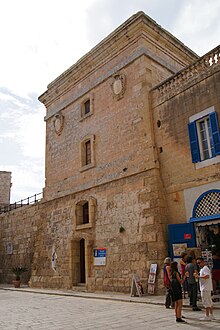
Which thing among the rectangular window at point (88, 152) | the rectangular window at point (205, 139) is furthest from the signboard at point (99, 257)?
the rectangular window at point (205, 139)

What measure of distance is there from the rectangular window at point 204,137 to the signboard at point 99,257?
510 centimetres

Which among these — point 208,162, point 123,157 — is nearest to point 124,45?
point 123,157

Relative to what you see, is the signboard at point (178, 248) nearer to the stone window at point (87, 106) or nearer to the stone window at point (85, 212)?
the stone window at point (85, 212)

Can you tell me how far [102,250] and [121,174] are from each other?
9.98ft

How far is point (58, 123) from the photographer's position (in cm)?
1694

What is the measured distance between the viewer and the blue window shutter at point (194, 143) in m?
10.1

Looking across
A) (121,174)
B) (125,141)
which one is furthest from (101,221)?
(125,141)

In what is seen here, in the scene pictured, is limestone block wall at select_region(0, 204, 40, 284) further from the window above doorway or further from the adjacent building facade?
the window above doorway

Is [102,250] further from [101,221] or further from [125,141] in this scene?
[125,141]

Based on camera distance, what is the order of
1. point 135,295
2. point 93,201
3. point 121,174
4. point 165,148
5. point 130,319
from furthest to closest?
point 93,201
point 121,174
point 165,148
point 135,295
point 130,319

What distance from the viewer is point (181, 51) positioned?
48.4 feet

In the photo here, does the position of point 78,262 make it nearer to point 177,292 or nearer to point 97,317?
point 97,317

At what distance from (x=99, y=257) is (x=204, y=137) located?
610cm

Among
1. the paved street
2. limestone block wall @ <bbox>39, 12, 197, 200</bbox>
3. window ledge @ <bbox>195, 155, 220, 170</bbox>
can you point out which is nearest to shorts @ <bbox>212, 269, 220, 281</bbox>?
the paved street
